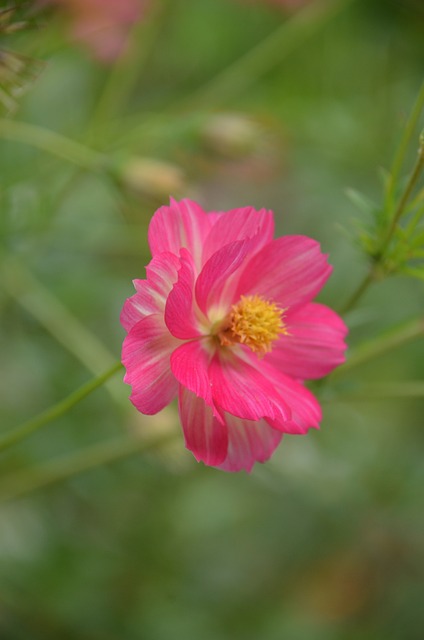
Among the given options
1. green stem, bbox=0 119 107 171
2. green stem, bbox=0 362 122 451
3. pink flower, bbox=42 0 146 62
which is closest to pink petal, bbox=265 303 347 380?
green stem, bbox=0 362 122 451

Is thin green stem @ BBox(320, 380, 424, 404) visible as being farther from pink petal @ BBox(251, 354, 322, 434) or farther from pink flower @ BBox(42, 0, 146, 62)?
pink flower @ BBox(42, 0, 146, 62)

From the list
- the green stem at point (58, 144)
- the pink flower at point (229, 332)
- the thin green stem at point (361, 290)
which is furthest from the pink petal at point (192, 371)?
the green stem at point (58, 144)

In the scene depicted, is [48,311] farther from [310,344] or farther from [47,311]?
[310,344]

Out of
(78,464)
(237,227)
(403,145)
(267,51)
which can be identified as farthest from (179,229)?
(267,51)

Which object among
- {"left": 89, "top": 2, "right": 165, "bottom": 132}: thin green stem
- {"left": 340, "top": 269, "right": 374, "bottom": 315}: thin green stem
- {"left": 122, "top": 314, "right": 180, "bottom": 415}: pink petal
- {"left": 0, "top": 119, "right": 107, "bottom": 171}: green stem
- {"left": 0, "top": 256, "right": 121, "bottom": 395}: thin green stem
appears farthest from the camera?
{"left": 89, "top": 2, "right": 165, "bottom": 132}: thin green stem

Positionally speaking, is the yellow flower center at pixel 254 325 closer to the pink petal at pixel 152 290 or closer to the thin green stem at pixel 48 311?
the pink petal at pixel 152 290

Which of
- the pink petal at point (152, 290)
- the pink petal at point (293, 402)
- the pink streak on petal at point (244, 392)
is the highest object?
the pink petal at point (152, 290)
